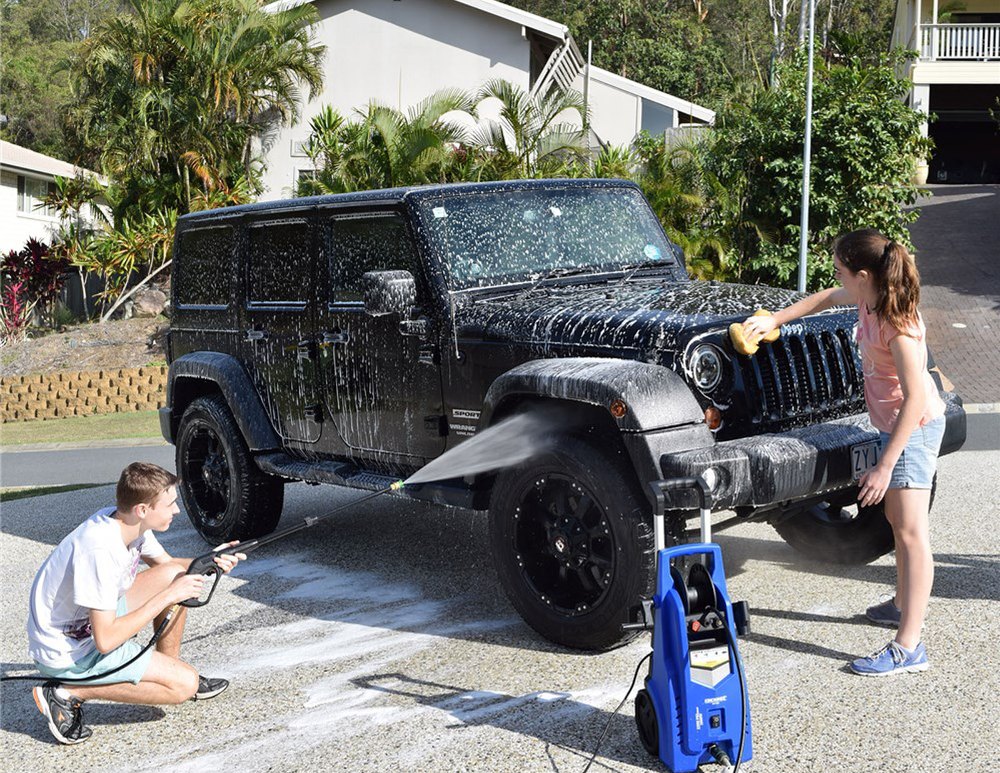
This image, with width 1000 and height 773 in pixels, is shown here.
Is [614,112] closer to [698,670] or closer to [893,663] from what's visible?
[893,663]

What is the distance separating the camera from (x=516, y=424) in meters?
5.82

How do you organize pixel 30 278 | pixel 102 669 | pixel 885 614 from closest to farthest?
pixel 102 669
pixel 885 614
pixel 30 278

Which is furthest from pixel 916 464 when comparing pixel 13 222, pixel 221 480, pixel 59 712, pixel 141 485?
pixel 13 222

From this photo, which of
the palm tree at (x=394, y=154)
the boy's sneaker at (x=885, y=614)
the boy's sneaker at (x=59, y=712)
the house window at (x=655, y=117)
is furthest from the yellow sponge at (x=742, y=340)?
the house window at (x=655, y=117)

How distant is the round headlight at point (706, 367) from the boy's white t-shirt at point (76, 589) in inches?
97.6

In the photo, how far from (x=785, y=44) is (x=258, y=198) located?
2326 centimetres

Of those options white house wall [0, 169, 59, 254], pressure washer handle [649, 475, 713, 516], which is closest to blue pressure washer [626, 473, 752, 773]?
pressure washer handle [649, 475, 713, 516]

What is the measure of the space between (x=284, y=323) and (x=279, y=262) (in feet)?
1.40

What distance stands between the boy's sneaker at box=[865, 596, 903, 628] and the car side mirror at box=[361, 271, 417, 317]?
273 cm

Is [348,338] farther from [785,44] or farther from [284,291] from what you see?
[785,44]

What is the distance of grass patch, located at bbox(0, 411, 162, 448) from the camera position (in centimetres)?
1816

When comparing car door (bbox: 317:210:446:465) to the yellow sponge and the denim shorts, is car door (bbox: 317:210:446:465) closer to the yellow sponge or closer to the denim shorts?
the yellow sponge

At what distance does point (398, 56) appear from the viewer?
96.6ft

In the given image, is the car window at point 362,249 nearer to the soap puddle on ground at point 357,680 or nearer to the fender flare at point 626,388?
the fender flare at point 626,388
